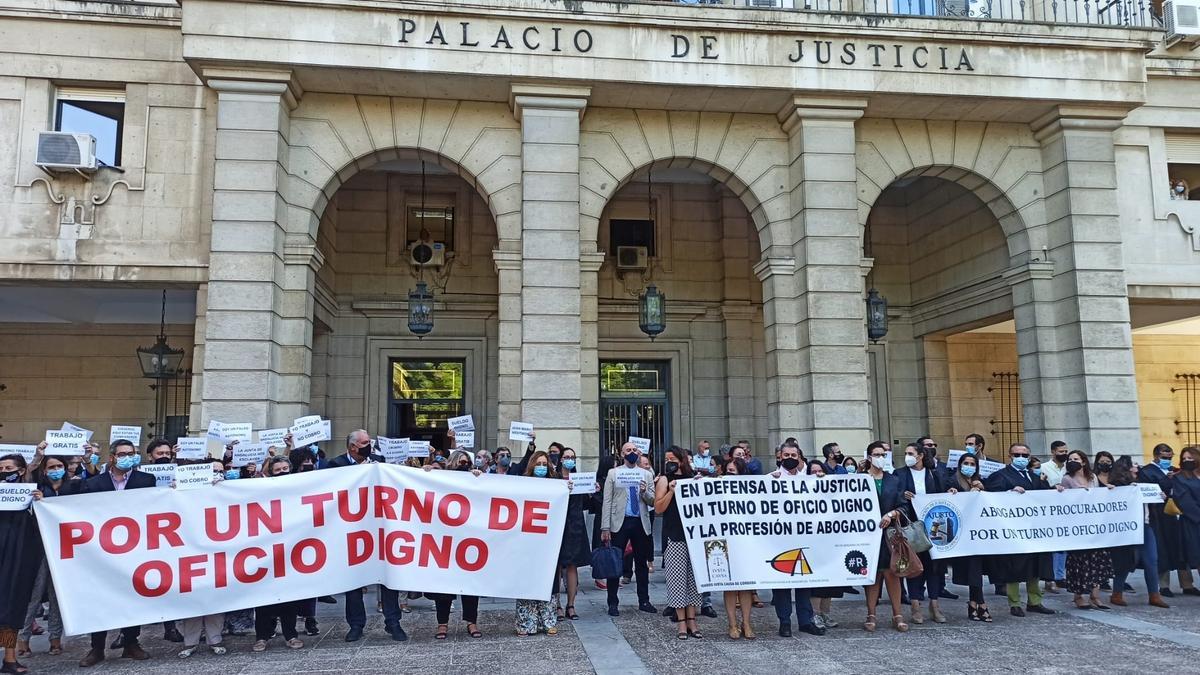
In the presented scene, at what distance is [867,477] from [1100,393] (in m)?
7.97

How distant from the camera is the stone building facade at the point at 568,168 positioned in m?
13.5

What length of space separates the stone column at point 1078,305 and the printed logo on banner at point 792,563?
830 centimetres

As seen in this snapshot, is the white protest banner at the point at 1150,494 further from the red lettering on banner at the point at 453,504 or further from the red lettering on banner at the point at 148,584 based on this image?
the red lettering on banner at the point at 148,584

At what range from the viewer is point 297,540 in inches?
336

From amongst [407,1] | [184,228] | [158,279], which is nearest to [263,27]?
[407,1]

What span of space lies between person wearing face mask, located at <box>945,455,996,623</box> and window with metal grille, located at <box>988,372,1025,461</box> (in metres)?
11.0

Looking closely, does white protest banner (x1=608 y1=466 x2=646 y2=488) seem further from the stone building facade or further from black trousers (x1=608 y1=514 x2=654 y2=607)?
the stone building facade

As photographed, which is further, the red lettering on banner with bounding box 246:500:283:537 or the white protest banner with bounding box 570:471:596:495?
the white protest banner with bounding box 570:471:596:495

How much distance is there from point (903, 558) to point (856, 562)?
51cm

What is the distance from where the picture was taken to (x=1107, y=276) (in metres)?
15.1

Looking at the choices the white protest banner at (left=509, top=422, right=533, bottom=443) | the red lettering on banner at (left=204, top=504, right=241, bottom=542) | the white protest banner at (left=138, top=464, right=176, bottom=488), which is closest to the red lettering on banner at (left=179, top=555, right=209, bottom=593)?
the red lettering on banner at (left=204, top=504, right=241, bottom=542)

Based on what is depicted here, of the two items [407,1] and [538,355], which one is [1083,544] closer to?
[538,355]

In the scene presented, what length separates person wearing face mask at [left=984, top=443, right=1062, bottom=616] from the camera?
984cm

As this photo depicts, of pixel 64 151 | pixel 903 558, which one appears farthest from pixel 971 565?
pixel 64 151
